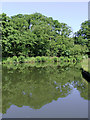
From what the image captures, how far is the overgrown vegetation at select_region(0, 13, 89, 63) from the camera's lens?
36000 millimetres

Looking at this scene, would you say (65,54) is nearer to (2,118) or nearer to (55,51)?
(55,51)

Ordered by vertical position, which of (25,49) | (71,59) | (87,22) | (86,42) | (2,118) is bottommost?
(2,118)

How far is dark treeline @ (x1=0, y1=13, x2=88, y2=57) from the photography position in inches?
1431

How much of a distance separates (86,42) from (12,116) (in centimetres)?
4665

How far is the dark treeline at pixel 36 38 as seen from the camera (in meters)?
36.3

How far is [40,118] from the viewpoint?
6.22m

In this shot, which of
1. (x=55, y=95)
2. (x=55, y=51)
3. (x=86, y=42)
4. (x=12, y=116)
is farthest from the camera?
(x=86, y=42)

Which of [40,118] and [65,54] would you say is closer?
[40,118]

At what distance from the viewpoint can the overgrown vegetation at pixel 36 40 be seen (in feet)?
118

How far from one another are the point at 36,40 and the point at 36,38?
0.55 m

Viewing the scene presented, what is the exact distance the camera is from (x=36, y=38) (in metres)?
40.0

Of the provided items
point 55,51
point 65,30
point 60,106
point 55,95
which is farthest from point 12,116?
point 65,30

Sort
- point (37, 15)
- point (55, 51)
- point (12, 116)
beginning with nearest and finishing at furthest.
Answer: point (12, 116), point (55, 51), point (37, 15)

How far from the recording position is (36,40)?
40156mm
